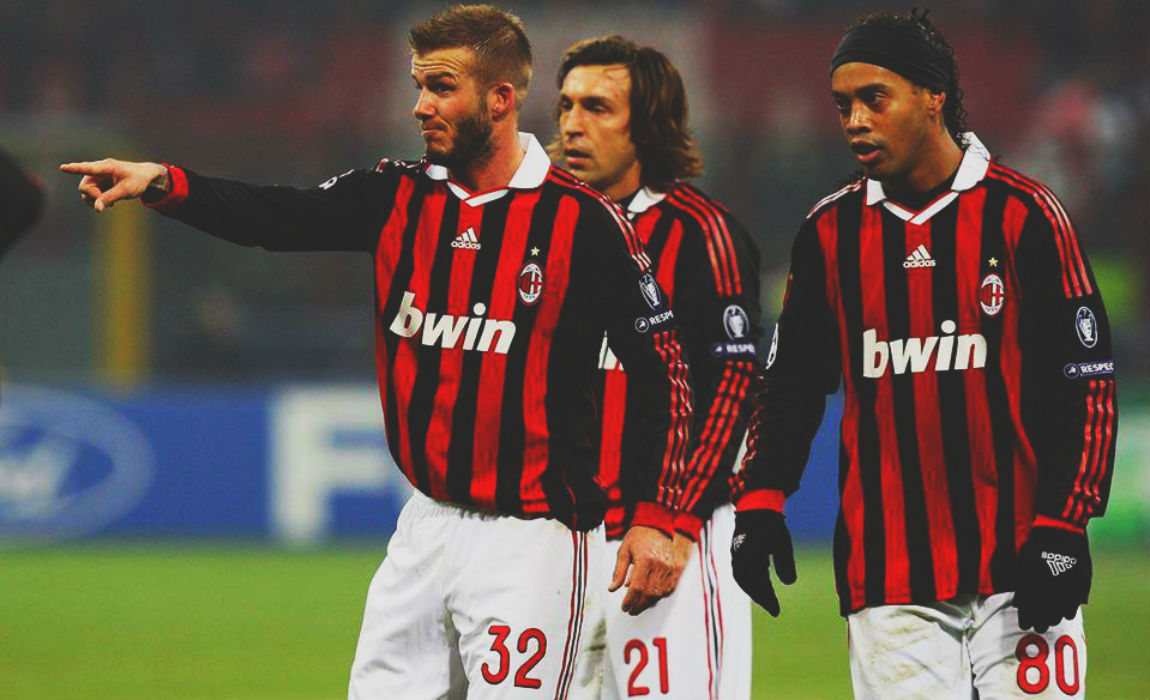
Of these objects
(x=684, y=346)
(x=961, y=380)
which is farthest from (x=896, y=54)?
(x=684, y=346)

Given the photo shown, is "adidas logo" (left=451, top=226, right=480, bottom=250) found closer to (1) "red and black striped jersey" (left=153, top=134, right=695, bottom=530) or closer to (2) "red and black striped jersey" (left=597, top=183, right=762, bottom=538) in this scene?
(1) "red and black striped jersey" (left=153, top=134, right=695, bottom=530)

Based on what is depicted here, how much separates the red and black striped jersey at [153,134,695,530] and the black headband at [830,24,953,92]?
647 mm

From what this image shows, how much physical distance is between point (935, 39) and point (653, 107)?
1.44 m

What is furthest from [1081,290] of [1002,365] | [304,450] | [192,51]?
[192,51]

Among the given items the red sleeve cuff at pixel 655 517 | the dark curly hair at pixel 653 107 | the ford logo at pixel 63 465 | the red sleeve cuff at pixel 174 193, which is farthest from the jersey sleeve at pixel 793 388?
the ford logo at pixel 63 465

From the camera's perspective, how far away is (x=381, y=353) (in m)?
4.05

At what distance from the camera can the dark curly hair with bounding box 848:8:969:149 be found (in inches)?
151

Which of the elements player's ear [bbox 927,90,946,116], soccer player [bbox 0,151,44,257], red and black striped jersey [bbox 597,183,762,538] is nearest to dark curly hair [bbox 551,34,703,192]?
red and black striped jersey [bbox 597,183,762,538]

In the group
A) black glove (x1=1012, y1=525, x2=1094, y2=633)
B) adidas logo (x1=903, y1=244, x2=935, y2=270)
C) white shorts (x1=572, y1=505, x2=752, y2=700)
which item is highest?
adidas logo (x1=903, y1=244, x2=935, y2=270)

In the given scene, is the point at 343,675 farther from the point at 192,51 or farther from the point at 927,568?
the point at 192,51

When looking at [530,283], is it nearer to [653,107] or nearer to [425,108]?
[425,108]

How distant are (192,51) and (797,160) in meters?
6.45

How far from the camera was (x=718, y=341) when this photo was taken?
477cm

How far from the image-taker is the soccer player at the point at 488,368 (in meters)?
3.90
